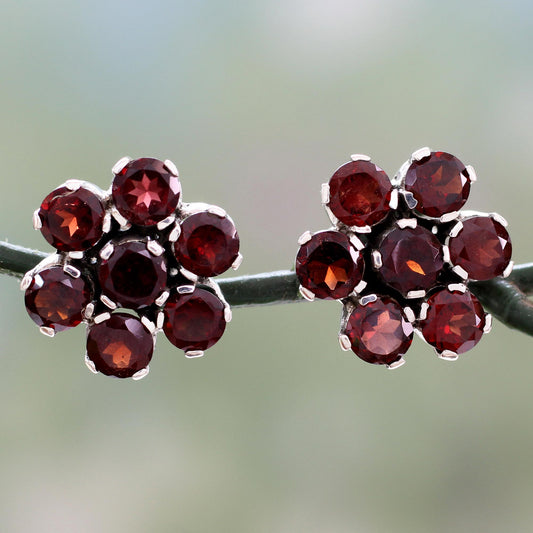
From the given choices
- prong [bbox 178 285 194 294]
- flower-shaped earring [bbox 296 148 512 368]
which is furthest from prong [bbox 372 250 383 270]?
prong [bbox 178 285 194 294]

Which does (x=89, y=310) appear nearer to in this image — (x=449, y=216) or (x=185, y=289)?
(x=185, y=289)

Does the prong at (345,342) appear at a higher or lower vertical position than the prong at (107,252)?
lower

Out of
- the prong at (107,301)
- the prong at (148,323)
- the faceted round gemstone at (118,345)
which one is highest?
the prong at (107,301)

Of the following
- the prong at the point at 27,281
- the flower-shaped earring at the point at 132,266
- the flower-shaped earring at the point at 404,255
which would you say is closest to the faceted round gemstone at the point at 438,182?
the flower-shaped earring at the point at 404,255

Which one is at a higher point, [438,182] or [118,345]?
[438,182]

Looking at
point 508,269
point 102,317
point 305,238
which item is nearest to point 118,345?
point 102,317

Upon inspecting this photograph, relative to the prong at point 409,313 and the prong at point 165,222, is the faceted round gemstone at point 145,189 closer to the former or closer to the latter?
the prong at point 165,222
